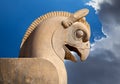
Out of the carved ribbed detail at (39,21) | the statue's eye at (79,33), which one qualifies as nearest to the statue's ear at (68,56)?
the statue's eye at (79,33)

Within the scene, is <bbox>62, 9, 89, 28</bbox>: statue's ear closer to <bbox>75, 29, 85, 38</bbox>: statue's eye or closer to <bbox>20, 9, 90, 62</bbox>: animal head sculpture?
<bbox>20, 9, 90, 62</bbox>: animal head sculpture

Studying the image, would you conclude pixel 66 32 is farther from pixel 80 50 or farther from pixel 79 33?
pixel 80 50

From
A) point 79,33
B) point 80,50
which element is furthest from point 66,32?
point 80,50

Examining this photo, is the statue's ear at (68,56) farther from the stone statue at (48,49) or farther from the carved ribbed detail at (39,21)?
the carved ribbed detail at (39,21)

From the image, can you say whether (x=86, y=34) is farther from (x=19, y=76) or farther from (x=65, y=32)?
(x=19, y=76)

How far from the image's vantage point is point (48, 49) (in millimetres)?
4539

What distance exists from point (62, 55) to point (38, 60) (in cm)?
43

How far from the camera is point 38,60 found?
426 cm

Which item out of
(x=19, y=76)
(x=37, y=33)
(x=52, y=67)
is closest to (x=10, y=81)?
(x=19, y=76)

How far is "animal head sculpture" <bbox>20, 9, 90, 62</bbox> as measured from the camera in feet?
15.1

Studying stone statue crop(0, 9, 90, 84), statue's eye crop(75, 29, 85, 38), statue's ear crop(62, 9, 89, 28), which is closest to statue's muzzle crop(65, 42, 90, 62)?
stone statue crop(0, 9, 90, 84)

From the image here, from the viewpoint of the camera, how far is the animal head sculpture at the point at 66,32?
4613 mm

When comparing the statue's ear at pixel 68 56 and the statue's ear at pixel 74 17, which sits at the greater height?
the statue's ear at pixel 74 17

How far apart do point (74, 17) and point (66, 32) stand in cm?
19
